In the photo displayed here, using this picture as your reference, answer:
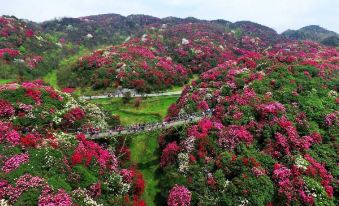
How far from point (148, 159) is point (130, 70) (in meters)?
33.6

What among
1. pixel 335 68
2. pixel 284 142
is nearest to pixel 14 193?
pixel 284 142

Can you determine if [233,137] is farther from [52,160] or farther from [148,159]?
[52,160]

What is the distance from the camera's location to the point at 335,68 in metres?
61.4

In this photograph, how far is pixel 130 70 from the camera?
248 feet

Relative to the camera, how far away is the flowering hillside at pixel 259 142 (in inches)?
1427

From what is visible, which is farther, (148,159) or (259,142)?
(148,159)

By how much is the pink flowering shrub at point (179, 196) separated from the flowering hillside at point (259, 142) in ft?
0.34

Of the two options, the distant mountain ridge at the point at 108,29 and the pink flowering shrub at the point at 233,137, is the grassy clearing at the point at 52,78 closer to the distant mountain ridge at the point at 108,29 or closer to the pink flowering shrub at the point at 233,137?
the pink flowering shrub at the point at 233,137

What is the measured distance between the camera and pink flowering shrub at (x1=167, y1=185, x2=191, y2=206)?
35688 millimetres

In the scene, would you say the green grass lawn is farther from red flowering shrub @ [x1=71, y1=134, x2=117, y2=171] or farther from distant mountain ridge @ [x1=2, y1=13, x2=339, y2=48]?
distant mountain ridge @ [x1=2, y1=13, x2=339, y2=48]

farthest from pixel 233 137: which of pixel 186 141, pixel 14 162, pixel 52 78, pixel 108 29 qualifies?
pixel 108 29

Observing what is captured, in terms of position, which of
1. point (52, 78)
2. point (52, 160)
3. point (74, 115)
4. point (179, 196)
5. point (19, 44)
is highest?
point (19, 44)

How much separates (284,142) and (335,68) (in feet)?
90.9

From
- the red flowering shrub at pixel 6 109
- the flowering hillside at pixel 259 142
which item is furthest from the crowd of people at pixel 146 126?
the red flowering shrub at pixel 6 109
